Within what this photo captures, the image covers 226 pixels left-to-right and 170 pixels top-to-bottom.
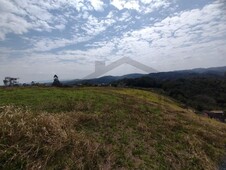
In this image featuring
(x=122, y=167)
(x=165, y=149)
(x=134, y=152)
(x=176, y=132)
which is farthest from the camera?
(x=176, y=132)

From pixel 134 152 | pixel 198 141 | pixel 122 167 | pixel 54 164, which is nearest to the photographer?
pixel 54 164

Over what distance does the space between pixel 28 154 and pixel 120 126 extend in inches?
177

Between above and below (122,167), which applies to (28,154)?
above

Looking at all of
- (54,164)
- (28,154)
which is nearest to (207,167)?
(54,164)

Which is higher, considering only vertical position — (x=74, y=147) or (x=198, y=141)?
(x=74, y=147)

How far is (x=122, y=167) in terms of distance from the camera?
651 cm

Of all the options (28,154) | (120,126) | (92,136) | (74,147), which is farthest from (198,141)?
(28,154)

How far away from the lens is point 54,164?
6105 millimetres

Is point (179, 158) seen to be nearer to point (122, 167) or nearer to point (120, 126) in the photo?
point (122, 167)

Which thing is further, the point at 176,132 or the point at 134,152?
the point at 176,132

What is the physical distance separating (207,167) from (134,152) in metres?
2.41

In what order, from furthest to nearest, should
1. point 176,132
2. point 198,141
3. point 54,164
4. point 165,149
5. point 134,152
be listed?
point 176,132, point 198,141, point 165,149, point 134,152, point 54,164

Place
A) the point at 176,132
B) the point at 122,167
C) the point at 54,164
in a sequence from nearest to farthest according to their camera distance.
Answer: the point at 54,164 → the point at 122,167 → the point at 176,132

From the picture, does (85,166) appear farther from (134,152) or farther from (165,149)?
(165,149)
